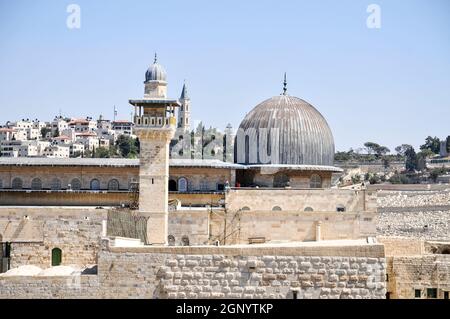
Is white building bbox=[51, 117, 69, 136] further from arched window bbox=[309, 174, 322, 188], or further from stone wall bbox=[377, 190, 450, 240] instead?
arched window bbox=[309, 174, 322, 188]

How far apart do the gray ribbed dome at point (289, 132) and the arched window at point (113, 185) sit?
444 cm

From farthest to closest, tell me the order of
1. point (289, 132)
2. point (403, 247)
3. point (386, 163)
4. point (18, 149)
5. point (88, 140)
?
1. point (88, 140)
2. point (18, 149)
3. point (386, 163)
4. point (289, 132)
5. point (403, 247)

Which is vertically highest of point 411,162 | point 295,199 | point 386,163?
point 411,162

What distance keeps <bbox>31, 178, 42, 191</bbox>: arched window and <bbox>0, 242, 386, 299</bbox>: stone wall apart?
15624mm

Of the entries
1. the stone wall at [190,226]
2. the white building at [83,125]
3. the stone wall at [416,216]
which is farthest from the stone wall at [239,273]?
the white building at [83,125]

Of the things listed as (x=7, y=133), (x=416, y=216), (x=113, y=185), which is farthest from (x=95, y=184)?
(x=7, y=133)

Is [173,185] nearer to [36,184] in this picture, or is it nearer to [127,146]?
[36,184]

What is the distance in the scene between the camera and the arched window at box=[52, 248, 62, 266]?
1014 inches

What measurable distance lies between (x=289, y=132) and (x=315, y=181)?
203cm

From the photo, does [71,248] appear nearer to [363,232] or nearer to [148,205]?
[148,205]

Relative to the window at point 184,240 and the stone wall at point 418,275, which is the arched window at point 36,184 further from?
the stone wall at point 418,275

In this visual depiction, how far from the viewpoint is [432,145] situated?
403ft

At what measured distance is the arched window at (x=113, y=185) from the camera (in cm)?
3625
